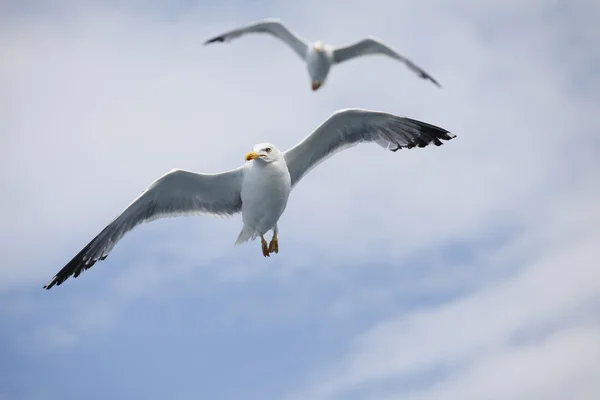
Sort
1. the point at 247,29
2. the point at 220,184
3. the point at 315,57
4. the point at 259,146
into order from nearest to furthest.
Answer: the point at 259,146
the point at 220,184
the point at 315,57
the point at 247,29

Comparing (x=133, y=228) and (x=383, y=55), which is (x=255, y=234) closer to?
(x=133, y=228)

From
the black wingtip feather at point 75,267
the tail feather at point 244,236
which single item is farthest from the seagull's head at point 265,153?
the black wingtip feather at point 75,267

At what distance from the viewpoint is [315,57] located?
16531mm

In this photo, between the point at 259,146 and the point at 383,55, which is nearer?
the point at 259,146

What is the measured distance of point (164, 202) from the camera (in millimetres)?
15117

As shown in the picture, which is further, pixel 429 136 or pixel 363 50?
pixel 363 50

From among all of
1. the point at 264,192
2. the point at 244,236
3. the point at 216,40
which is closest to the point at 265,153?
the point at 264,192

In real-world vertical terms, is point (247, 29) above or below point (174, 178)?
above

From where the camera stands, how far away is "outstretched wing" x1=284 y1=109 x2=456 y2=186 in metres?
15.0

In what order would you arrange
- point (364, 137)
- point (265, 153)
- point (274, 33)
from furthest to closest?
point (274, 33), point (364, 137), point (265, 153)

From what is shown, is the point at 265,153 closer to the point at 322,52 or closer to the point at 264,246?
the point at 264,246

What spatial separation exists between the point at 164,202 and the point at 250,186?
171 cm

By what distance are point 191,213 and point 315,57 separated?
3740 millimetres

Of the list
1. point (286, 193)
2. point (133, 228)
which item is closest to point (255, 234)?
point (286, 193)
